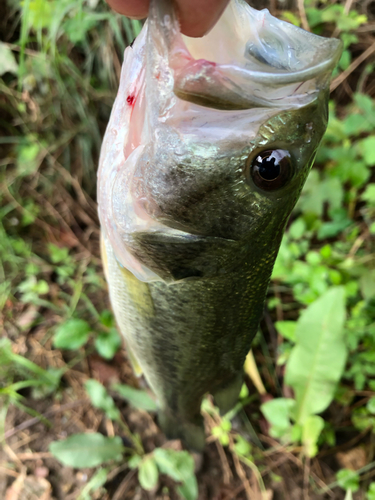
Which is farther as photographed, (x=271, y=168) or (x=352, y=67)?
(x=352, y=67)

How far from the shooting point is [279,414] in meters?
1.49

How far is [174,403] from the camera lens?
1.08 meters

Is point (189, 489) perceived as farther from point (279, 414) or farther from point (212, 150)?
point (212, 150)

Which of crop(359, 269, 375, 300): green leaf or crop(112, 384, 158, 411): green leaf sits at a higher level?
crop(359, 269, 375, 300): green leaf

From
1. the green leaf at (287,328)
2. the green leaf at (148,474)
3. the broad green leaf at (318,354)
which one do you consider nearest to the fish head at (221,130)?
the broad green leaf at (318,354)

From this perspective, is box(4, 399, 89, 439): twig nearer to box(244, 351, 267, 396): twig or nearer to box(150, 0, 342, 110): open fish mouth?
box(244, 351, 267, 396): twig

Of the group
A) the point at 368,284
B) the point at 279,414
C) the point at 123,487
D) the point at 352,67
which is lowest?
the point at 123,487

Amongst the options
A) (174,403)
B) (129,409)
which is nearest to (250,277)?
(174,403)

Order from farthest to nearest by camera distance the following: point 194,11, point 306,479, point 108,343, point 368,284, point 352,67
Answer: point 352,67
point 108,343
point 306,479
point 368,284
point 194,11

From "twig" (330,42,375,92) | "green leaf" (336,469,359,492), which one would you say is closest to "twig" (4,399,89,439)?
"green leaf" (336,469,359,492)

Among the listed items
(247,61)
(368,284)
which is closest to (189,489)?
(368,284)

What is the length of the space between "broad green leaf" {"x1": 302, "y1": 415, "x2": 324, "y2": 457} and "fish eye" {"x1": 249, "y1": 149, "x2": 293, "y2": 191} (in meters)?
1.28

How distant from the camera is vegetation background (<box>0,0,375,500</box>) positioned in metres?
1.39

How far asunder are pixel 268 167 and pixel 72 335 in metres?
1.42
